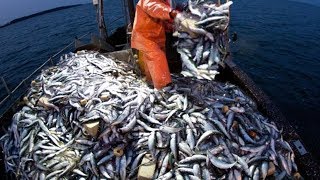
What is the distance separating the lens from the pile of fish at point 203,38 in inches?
200

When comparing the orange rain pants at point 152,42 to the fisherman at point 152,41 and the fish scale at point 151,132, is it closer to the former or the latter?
the fisherman at point 152,41

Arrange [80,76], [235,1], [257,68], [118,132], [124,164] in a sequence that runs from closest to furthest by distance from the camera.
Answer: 1. [124,164]
2. [118,132]
3. [80,76]
4. [257,68]
5. [235,1]

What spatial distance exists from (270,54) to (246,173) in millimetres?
14171

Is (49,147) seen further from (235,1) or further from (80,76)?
(235,1)

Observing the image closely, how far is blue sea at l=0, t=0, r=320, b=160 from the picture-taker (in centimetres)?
1178

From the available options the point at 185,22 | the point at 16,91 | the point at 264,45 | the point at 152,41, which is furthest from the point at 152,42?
the point at 264,45

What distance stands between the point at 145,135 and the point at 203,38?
2.21m

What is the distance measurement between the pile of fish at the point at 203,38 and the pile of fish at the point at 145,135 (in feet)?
2.11

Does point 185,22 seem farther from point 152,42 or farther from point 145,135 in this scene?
point 145,135

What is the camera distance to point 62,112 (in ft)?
21.5

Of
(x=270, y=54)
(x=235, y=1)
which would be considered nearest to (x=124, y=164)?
(x=270, y=54)

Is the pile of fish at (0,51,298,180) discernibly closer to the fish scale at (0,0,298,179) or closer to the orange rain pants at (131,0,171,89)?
the fish scale at (0,0,298,179)

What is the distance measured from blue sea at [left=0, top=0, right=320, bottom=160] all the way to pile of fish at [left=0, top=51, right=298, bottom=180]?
4301mm

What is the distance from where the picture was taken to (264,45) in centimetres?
1884
